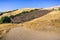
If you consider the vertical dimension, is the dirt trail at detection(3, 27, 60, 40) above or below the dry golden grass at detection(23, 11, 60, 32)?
below

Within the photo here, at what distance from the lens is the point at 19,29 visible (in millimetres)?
16297

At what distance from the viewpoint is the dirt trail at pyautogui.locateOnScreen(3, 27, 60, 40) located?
14047 millimetres

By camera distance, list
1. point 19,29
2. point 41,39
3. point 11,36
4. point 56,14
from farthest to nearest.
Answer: point 56,14
point 19,29
point 11,36
point 41,39

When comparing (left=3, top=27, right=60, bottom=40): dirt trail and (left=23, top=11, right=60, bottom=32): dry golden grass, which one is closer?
(left=3, top=27, right=60, bottom=40): dirt trail

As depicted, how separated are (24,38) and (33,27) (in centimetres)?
251

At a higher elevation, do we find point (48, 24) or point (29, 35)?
point (48, 24)

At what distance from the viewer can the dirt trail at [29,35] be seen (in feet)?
46.1

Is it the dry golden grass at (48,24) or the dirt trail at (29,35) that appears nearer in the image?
the dirt trail at (29,35)

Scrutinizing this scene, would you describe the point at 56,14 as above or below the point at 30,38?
above

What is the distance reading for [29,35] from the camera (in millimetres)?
14727

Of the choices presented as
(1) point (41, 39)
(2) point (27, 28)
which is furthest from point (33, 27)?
(1) point (41, 39)

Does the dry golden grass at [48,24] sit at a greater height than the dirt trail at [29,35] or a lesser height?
greater

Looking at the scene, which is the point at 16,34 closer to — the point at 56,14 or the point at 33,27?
the point at 33,27

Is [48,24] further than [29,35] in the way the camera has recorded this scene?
Yes
